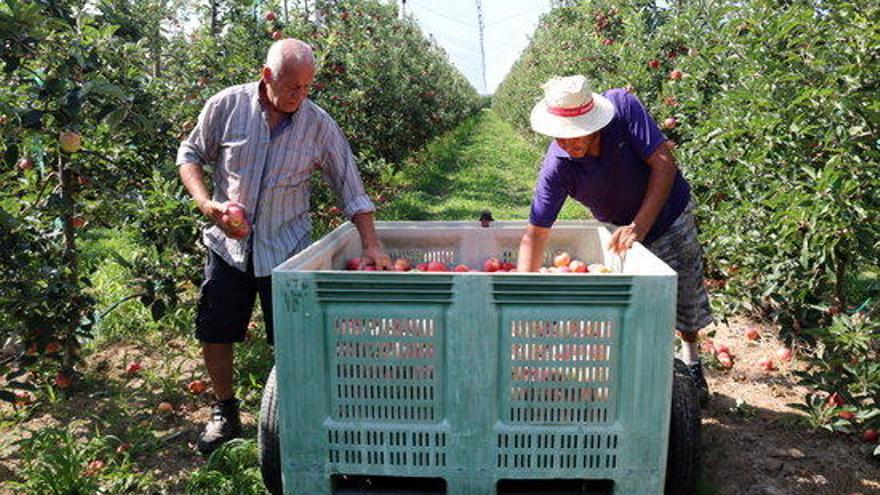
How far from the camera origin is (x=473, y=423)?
1875mm

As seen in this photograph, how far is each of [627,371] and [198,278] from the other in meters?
2.24

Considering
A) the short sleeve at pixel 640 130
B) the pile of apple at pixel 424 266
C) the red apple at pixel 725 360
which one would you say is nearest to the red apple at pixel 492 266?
the pile of apple at pixel 424 266

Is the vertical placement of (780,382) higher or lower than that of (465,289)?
lower

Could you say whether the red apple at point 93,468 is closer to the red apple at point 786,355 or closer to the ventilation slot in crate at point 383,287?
the ventilation slot in crate at point 383,287

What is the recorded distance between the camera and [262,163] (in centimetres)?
275

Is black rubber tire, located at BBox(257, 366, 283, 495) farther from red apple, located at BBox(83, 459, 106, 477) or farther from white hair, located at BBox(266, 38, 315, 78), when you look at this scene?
white hair, located at BBox(266, 38, 315, 78)

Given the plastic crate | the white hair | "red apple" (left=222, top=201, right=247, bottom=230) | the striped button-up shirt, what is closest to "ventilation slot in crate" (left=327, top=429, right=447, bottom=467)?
the plastic crate

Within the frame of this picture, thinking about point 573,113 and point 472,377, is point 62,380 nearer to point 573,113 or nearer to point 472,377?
point 472,377

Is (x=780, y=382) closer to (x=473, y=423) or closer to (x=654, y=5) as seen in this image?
(x=473, y=423)

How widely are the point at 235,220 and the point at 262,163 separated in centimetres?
33

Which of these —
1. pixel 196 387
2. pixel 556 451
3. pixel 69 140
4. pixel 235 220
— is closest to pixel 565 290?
pixel 556 451

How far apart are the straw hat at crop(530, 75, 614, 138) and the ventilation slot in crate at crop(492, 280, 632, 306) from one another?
2.89 ft

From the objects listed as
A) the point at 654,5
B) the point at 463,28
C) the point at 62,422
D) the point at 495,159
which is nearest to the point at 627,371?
the point at 62,422

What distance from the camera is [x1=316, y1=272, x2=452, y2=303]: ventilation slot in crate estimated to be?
1.82 meters
